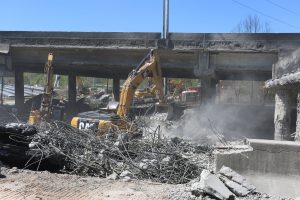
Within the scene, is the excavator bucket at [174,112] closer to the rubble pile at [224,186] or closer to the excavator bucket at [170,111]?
the excavator bucket at [170,111]

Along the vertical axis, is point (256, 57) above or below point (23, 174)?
above

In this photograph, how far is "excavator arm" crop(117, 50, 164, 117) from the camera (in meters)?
17.9

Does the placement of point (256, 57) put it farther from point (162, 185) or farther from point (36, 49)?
point (162, 185)

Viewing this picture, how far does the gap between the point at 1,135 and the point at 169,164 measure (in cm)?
354

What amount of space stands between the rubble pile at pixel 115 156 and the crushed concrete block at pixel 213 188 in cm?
179

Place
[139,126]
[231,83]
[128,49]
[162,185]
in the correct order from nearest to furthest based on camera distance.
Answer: [162,185], [139,126], [128,49], [231,83]

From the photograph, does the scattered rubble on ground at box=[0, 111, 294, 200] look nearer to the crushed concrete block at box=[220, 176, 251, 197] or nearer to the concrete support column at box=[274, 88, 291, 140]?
the crushed concrete block at box=[220, 176, 251, 197]

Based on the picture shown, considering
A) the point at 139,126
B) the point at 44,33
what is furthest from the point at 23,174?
the point at 44,33

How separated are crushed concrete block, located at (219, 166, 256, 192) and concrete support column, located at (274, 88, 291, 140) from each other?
228 inches

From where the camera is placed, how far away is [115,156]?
32.0 ft

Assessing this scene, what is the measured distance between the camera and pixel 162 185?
789cm

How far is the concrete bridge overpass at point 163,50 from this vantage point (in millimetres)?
23188

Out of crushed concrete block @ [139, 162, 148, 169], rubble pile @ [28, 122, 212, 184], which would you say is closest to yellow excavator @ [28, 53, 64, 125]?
rubble pile @ [28, 122, 212, 184]

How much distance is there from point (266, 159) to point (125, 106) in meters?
11.0
